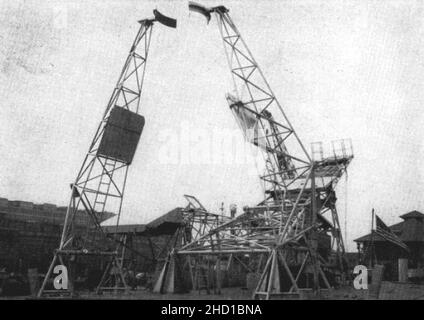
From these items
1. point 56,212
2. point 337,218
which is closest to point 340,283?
point 337,218

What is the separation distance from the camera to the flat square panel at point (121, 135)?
24844 mm

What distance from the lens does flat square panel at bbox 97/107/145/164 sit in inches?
978

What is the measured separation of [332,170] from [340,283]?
939cm

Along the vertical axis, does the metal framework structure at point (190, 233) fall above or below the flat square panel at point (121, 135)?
below

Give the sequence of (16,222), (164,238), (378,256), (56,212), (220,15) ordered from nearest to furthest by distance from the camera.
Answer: (220,15)
(16,222)
(378,256)
(164,238)
(56,212)

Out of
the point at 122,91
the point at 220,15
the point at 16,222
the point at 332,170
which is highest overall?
the point at 220,15

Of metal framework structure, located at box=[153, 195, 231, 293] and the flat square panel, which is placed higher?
the flat square panel

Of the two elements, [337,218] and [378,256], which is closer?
[337,218]

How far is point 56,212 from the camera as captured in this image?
6875 centimetres

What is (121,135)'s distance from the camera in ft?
83.7
